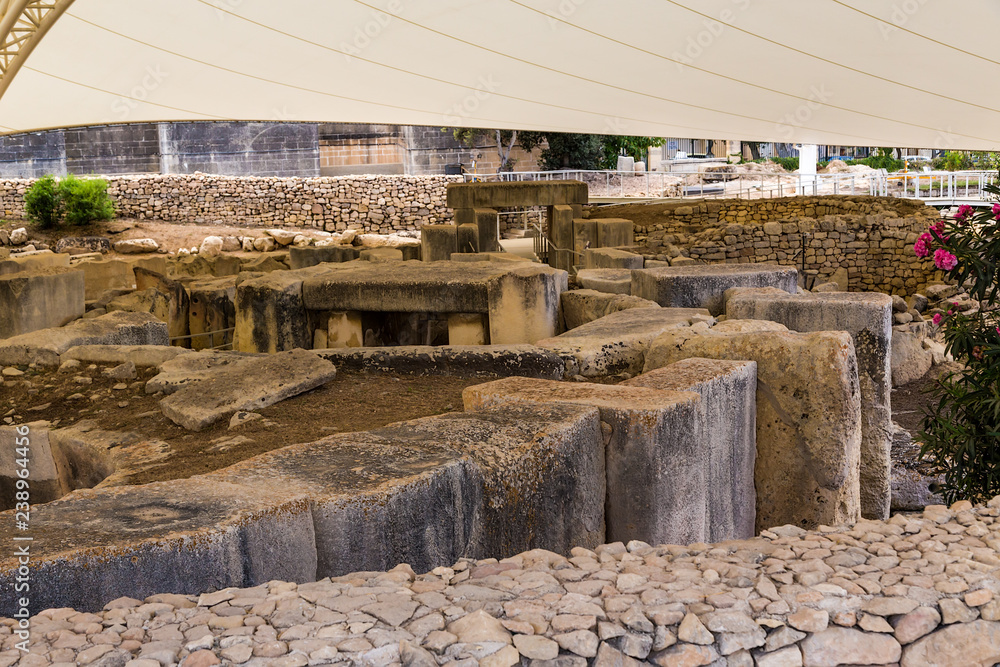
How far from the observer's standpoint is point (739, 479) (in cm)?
481

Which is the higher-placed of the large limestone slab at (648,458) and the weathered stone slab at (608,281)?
the weathered stone slab at (608,281)

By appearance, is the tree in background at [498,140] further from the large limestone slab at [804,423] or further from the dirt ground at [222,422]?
the large limestone slab at [804,423]

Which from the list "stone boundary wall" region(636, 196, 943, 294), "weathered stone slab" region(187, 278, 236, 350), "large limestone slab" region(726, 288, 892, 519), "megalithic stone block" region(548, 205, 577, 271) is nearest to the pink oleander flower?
"large limestone slab" region(726, 288, 892, 519)

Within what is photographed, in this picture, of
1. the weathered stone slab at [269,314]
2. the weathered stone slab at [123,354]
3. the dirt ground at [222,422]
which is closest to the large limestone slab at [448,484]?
the dirt ground at [222,422]

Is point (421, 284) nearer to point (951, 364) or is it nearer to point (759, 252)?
point (951, 364)

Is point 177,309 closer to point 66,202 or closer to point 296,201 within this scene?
point 66,202

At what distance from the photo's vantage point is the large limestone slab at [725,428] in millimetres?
4363

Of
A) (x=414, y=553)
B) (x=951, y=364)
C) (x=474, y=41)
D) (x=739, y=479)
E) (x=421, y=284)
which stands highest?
(x=474, y=41)

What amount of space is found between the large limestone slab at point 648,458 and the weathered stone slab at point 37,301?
5.39m

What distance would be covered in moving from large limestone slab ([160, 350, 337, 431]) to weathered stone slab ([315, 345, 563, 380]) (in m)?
0.42

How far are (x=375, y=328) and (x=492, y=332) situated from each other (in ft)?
5.13

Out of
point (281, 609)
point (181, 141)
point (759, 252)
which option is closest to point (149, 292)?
point (281, 609)

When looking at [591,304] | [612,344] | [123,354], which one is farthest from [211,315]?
[612,344]

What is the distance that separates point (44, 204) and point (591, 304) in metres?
Result: 21.6
